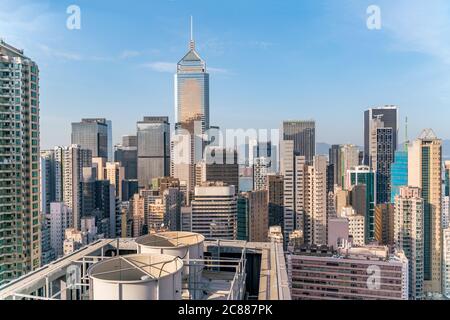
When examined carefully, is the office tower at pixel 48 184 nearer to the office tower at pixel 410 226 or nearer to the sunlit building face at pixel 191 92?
the sunlit building face at pixel 191 92

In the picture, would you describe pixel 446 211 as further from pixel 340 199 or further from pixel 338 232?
pixel 340 199

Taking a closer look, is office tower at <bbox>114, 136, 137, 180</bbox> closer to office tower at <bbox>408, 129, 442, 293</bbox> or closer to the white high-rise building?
office tower at <bbox>408, 129, 442, 293</bbox>

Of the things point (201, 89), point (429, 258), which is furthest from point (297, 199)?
point (201, 89)

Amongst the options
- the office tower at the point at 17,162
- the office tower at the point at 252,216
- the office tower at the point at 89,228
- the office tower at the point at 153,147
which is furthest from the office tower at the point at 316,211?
the office tower at the point at 17,162

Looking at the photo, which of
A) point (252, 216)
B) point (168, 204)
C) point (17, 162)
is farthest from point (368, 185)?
point (17, 162)

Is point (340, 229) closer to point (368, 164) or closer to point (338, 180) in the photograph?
point (338, 180)
